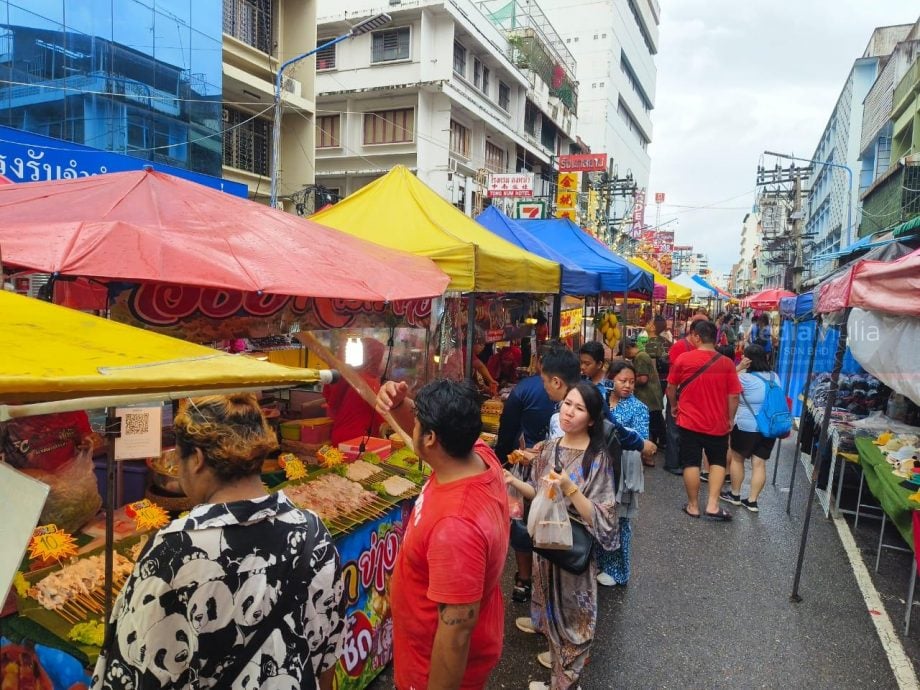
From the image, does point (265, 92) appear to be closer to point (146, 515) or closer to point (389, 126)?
point (389, 126)

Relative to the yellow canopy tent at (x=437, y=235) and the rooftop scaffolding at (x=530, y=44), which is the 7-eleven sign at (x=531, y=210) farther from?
the rooftop scaffolding at (x=530, y=44)

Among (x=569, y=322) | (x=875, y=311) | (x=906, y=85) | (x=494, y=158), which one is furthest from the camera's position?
(x=494, y=158)

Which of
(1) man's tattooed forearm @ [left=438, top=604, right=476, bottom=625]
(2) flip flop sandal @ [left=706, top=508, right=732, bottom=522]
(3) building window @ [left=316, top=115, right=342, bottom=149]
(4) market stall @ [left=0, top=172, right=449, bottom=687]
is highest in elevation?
(3) building window @ [left=316, top=115, right=342, bottom=149]

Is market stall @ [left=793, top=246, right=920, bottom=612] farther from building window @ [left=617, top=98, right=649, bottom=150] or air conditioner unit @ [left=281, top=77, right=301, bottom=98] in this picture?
building window @ [left=617, top=98, right=649, bottom=150]

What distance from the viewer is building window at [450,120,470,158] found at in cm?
2459

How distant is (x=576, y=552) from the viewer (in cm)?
285

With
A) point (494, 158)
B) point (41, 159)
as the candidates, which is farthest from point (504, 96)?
point (41, 159)

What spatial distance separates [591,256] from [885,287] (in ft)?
17.8

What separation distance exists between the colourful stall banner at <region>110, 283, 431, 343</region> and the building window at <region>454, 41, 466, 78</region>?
75.6ft

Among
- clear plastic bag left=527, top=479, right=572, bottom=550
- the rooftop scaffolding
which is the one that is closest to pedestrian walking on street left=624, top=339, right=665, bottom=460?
clear plastic bag left=527, top=479, right=572, bottom=550

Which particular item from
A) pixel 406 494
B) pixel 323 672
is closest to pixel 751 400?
pixel 406 494

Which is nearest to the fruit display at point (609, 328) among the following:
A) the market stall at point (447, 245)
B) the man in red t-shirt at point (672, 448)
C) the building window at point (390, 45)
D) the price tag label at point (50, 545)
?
the man in red t-shirt at point (672, 448)

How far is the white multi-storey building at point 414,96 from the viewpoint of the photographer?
23.0 metres

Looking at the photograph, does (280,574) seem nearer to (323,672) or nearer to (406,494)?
(323,672)
